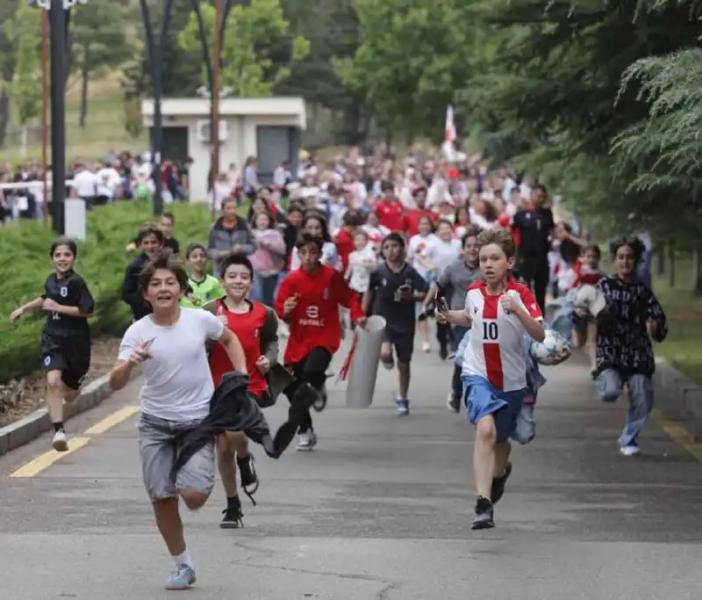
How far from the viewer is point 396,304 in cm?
1791

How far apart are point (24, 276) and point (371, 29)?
70.0 metres

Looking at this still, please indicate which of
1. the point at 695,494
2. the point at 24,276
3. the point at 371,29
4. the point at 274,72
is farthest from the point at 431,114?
the point at 695,494

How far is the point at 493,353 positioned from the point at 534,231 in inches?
560

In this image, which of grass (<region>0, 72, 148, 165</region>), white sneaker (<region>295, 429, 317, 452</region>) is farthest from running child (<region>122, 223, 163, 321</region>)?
grass (<region>0, 72, 148, 165</region>)

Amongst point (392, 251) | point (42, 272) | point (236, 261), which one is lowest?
point (42, 272)

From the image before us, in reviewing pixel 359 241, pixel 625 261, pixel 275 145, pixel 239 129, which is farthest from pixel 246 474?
pixel 239 129

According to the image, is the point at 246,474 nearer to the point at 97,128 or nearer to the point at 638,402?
the point at 638,402

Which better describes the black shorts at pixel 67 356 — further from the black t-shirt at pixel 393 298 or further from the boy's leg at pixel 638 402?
the boy's leg at pixel 638 402

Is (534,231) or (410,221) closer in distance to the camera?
(534,231)

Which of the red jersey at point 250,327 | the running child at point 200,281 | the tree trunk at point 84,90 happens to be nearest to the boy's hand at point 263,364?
the red jersey at point 250,327

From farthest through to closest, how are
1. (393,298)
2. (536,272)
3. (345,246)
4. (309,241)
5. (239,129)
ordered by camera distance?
1. (239,129)
2. (536,272)
3. (345,246)
4. (393,298)
5. (309,241)

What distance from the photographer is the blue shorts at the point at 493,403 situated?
11.2 m

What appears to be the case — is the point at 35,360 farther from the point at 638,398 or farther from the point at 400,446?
the point at 638,398

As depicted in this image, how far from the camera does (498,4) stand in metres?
15.8
